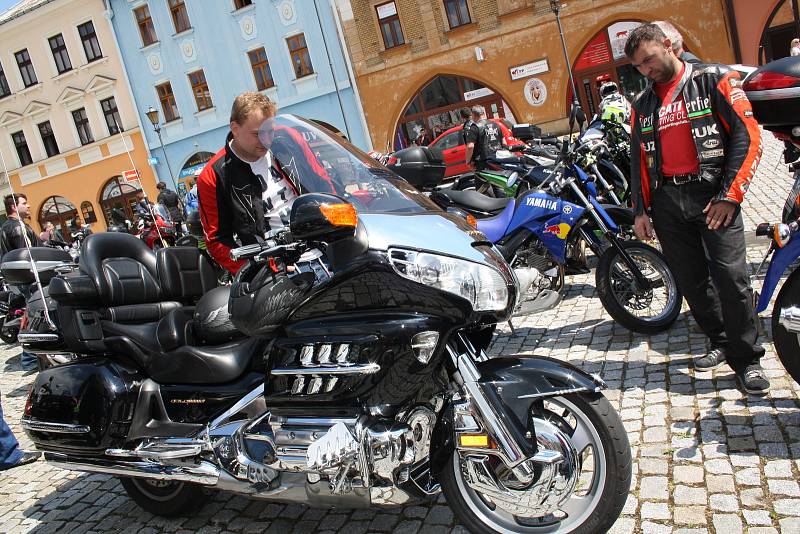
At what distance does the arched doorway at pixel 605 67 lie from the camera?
895 inches

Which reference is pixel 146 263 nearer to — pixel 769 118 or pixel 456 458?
pixel 456 458

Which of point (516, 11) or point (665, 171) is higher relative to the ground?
point (516, 11)

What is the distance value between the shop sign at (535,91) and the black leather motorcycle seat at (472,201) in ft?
63.3

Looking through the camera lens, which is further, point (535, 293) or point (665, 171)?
point (665, 171)

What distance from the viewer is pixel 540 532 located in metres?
2.45

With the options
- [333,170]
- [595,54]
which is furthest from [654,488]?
[595,54]

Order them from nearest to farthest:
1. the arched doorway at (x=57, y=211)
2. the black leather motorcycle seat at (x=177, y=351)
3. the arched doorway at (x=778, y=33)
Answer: the black leather motorcycle seat at (x=177, y=351)
the arched doorway at (x=778, y=33)
the arched doorway at (x=57, y=211)

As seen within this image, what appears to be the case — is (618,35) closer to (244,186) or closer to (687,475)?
(244,186)

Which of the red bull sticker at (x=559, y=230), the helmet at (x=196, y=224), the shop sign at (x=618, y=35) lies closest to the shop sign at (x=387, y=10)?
the shop sign at (x=618, y=35)

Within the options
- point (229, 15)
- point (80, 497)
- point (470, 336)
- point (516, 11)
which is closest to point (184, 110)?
point (229, 15)

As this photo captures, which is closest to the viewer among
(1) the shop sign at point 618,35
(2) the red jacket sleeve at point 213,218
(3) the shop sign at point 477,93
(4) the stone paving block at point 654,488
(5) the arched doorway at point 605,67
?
(4) the stone paving block at point 654,488

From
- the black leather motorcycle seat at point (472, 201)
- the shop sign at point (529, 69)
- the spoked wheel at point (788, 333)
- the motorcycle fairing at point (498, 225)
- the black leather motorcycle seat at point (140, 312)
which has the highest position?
the shop sign at point (529, 69)

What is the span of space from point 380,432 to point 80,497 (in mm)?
2658

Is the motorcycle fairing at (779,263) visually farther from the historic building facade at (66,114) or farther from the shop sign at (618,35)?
the historic building facade at (66,114)
